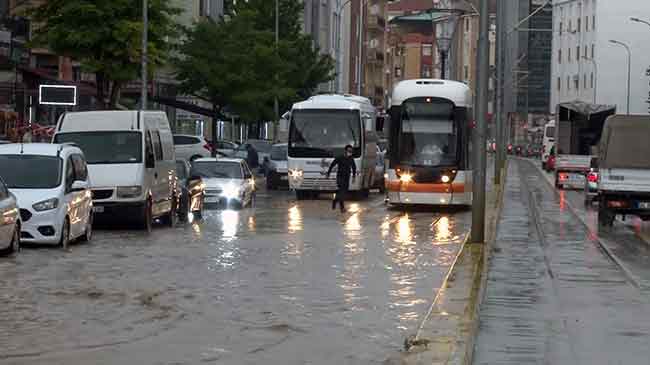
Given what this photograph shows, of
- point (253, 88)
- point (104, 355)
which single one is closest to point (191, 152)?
point (253, 88)

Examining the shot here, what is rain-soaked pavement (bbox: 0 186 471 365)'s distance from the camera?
1273cm

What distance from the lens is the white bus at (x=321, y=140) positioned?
4525 centimetres

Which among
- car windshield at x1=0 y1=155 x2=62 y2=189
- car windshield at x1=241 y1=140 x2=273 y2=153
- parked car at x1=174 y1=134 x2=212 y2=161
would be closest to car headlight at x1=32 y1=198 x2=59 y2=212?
car windshield at x1=0 y1=155 x2=62 y2=189

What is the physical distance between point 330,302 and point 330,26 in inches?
4153

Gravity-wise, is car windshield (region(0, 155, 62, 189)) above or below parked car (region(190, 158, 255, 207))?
above

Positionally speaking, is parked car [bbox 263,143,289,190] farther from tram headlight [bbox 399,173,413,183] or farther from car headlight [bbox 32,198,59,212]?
car headlight [bbox 32,198,59,212]

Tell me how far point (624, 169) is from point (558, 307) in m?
17.1

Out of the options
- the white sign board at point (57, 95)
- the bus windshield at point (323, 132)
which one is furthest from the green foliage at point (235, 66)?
the white sign board at point (57, 95)

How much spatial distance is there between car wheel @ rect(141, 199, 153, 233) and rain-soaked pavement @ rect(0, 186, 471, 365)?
38 cm

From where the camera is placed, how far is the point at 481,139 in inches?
1012

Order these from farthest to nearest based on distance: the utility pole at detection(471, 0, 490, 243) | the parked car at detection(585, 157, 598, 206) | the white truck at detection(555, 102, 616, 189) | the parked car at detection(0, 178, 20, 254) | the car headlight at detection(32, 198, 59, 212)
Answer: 1. the white truck at detection(555, 102, 616, 189)
2. the parked car at detection(585, 157, 598, 206)
3. the utility pole at detection(471, 0, 490, 243)
4. the car headlight at detection(32, 198, 59, 212)
5. the parked car at detection(0, 178, 20, 254)

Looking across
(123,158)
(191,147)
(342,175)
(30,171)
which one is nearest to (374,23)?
(191,147)

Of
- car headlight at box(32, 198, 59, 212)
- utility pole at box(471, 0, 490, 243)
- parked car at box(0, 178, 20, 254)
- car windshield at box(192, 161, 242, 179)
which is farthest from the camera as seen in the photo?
car windshield at box(192, 161, 242, 179)

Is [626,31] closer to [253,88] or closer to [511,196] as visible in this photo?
[253,88]
